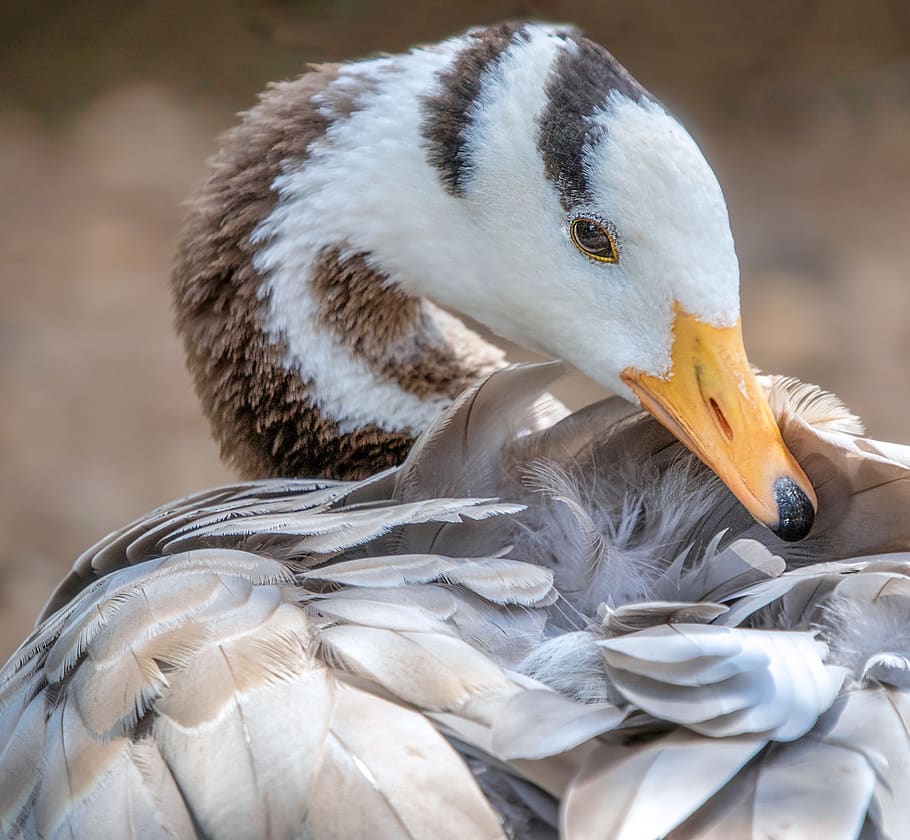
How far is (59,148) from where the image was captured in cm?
348

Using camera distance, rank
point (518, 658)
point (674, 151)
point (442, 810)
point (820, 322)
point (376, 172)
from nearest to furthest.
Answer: point (442, 810)
point (518, 658)
point (674, 151)
point (376, 172)
point (820, 322)

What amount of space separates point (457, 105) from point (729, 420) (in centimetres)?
48

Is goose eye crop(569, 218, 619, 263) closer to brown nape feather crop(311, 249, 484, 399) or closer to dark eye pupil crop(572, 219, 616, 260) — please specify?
dark eye pupil crop(572, 219, 616, 260)

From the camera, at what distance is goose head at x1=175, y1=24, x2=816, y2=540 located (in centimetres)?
127

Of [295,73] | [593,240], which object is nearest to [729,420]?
[593,240]

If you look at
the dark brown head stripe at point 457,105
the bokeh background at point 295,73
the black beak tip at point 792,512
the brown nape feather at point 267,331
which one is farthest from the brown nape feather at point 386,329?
the bokeh background at point 295,73

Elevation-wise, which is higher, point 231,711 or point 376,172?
point 376,172

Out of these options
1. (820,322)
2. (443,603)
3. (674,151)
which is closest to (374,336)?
(674,151)

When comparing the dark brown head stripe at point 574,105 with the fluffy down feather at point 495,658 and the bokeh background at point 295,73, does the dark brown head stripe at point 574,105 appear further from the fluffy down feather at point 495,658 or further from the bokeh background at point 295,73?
the bokeh background at point 295,73

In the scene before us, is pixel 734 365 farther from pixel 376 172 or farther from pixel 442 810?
pixel 442 810

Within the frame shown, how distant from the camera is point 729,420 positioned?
1.23m

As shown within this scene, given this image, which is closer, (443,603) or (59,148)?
(443,603)

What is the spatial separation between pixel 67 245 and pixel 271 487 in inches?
90.1

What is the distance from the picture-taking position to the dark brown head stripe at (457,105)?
4.62 ft
